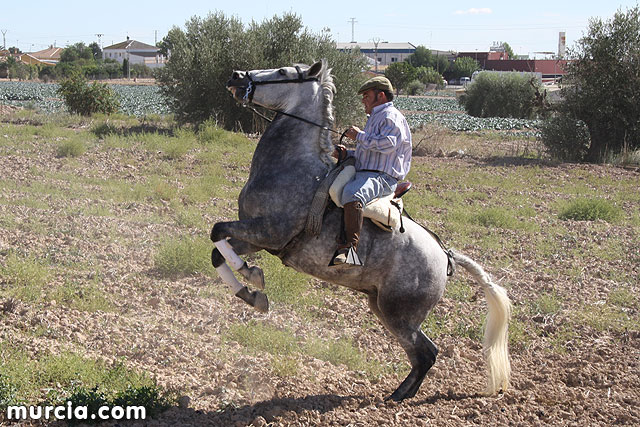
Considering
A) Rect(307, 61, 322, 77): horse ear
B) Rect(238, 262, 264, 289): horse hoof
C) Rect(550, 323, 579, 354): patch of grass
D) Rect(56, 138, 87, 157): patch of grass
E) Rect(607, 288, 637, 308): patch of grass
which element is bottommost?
Rect(550, 323, 579, 354): patch of grass

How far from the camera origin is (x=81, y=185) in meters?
13.0

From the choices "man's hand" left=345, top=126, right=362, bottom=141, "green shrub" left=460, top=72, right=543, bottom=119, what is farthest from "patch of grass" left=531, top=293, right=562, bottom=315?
"green shrub" left=460, top=72, right=543, bottom=119

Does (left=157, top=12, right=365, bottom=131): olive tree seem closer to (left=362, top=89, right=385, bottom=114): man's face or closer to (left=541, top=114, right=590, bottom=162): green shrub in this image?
(left=541, top=114, right=590, bottom=162): green shrub

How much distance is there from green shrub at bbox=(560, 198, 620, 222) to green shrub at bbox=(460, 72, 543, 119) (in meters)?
30.9

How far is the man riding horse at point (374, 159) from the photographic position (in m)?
5.07

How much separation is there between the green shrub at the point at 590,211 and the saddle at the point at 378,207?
8.71 meters

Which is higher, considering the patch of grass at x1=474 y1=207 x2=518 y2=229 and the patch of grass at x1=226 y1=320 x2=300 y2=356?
the patch of grass at x1=474 y1=207 x2=518 y2=229

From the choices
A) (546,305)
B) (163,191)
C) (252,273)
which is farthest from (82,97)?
(252,273)

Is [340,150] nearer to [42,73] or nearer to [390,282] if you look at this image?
[390,282]

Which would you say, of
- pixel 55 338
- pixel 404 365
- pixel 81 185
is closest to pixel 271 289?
pixel 404 365

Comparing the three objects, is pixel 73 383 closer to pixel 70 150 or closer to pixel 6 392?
pixel 6 392

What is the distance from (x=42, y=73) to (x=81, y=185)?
270 feet

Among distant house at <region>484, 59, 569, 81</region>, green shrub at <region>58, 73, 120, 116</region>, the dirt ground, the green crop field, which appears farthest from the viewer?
distant house at <region>484, 59, 569, 81</region>

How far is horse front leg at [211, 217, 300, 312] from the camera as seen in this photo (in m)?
5.12
